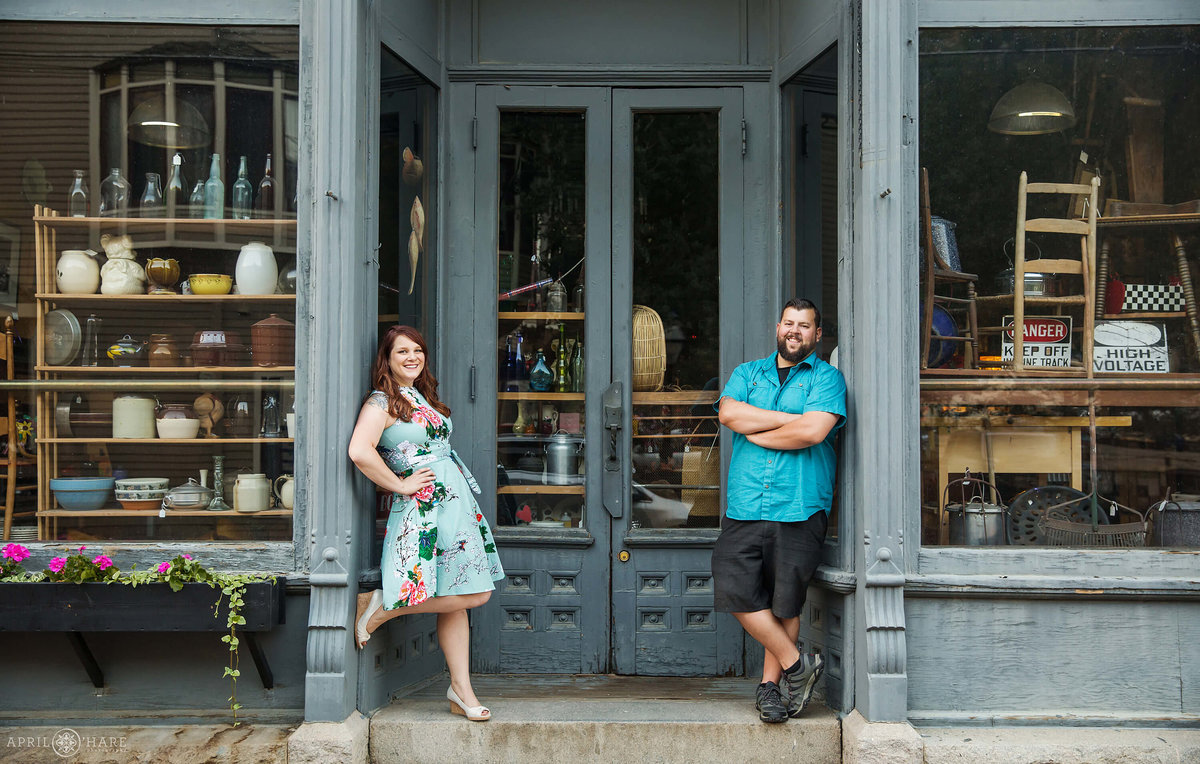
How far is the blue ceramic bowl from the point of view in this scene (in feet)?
15.1

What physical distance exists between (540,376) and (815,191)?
5.89ft

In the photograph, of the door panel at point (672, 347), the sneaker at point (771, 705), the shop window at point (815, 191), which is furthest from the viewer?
the door panel at point (672, 347)

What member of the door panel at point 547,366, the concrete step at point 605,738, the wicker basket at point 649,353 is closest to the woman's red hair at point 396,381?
the door panel at point 547,366

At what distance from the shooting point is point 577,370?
5227mm

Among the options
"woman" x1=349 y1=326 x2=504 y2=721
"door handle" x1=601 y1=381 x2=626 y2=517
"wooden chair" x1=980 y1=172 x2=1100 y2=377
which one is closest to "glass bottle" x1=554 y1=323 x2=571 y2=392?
"door handle" x1=601 y1=381 x2=626 y2=517

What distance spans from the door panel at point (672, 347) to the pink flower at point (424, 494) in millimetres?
1299

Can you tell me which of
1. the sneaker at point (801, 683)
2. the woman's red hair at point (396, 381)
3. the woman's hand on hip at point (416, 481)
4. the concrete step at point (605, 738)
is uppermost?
the woman's red hair at point (396, 381)

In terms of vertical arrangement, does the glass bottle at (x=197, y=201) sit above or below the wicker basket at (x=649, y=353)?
above

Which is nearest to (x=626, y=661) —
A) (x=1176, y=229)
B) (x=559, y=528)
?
(x=559, y=528)

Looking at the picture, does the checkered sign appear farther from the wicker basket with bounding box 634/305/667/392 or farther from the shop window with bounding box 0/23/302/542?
the shop window with bounding box 0/23/302/542

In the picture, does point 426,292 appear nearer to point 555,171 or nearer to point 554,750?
point 555,171

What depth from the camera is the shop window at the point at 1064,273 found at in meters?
4.51

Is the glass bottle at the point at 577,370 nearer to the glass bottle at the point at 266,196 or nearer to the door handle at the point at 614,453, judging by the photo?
the door handle at the point at 614,453

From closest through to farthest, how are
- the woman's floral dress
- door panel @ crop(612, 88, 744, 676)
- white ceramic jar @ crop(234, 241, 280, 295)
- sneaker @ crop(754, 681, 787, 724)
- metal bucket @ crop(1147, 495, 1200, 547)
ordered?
the woman's floral dress → sneaker @ crop(754, 681, 787, 724) → metal bucket @ crop(1147, 495, 1200, 547) → white ceramic jar @ crop(234, 241, 280, 295) → door panel @ crop(612, 88, 744, 676)
